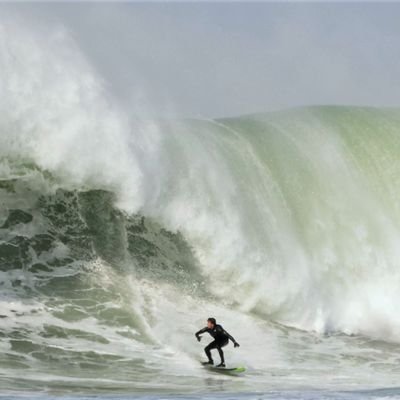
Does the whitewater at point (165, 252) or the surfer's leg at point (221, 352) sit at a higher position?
the whitewater at point (165, 252)

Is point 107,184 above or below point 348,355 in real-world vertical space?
above

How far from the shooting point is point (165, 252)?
572 inches

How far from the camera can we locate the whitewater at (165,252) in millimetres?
11258

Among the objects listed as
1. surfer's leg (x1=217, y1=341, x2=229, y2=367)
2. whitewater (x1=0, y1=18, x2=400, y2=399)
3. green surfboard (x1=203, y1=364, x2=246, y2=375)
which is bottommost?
green surfboard (x1=203, y1=364, x2=246, y2=375)

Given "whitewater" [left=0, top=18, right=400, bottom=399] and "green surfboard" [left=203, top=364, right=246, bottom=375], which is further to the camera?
"whitewater" [left=0, top=18, right=400, bottom=399]

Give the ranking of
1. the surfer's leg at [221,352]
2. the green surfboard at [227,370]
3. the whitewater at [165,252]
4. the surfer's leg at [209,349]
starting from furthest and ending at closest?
the whitewater at [165,252] → the surfer's leg at [209,349] → the surfer's leg at [221,352] → the green surfboard at [227,370]

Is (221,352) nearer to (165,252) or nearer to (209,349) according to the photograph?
(209,349)

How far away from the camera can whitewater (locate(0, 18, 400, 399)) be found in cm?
Result: 1126

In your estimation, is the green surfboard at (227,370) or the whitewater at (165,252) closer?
the green surfboard at (227,370)

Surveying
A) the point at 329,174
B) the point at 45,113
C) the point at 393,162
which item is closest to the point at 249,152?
the point at 329,174

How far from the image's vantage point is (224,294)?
14.4 meters

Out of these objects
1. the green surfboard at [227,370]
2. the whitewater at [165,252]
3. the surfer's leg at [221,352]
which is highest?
the whitewater at [165,252]

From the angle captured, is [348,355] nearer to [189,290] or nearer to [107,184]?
[189,290]

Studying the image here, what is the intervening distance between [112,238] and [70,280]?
1295mm
